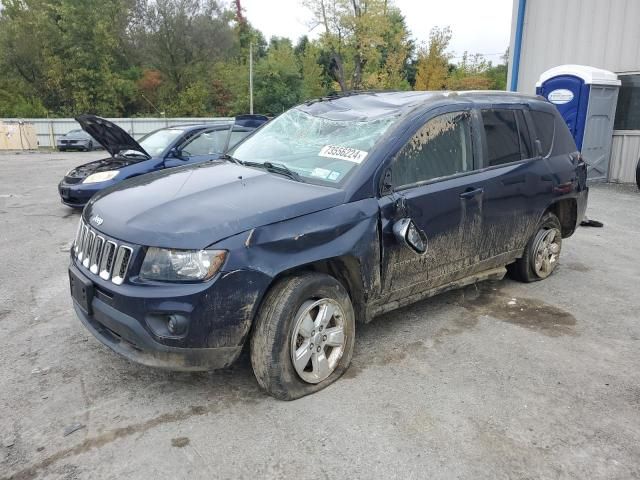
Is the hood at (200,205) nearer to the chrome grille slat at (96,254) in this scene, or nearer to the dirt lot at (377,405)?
the chrome grille slat at (96,254)

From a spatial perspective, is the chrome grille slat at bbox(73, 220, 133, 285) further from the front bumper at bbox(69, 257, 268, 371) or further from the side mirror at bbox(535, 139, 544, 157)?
the side mirror at bbox(535, 139, 544, 157)

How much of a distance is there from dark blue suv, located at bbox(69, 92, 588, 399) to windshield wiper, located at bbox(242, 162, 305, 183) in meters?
0.01

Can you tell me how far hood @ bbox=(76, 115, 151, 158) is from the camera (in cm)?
749

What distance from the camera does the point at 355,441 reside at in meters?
2.72

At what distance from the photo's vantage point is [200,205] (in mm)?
3031

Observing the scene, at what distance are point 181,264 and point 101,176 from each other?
19.6ft

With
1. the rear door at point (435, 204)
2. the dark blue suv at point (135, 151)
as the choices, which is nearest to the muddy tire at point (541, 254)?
the rear door at point (435, 204)

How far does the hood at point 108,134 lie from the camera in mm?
7492

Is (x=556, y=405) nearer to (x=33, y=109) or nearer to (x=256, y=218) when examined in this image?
(x=256, y=218)

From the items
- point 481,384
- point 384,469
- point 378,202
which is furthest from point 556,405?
point 378,202

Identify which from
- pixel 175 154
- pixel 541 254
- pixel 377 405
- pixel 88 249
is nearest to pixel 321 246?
pixel 377 405

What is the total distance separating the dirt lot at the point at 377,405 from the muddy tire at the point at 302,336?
123mm

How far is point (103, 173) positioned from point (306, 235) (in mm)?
6036

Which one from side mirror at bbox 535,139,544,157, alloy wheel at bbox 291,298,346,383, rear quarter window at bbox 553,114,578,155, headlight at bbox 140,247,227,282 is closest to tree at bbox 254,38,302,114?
rear quarter window at bbox 553,114,578,155
